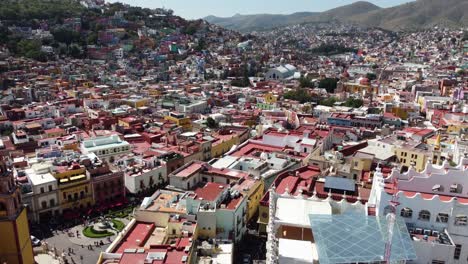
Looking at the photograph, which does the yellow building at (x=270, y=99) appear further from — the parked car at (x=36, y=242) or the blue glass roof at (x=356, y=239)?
the blue glass roof at (x=356, y=239)

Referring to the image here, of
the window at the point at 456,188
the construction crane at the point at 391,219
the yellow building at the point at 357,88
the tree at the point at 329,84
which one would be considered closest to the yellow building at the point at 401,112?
the yellow building at the point at 357,88

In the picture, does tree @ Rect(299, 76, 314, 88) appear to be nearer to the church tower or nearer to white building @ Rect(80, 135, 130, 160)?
white building @ Rect(80, 135, 130, 160)

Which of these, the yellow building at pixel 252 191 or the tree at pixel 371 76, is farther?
the tree at pixel 371 76

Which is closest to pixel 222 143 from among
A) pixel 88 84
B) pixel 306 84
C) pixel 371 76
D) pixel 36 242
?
pixel 36 242

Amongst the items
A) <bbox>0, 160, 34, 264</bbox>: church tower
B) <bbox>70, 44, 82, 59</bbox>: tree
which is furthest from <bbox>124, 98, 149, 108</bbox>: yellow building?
<bbox>70, 44, 82, 59</bbox>: tree

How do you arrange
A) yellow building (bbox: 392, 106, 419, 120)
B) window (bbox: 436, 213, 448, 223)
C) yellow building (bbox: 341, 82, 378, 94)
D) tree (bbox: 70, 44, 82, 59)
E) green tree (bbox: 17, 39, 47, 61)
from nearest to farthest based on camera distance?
window (bbox: 436, 213, 448, 223) < yellow building (bbox: 392, 106, 419, 120) < yellow building (bbox: 341, 82, 378, 94) < green tree (bbox: 17, 39, 47, 61) < tree (bbox: 70, 44, 82, 59)

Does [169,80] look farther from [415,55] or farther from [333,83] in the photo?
[415,55]

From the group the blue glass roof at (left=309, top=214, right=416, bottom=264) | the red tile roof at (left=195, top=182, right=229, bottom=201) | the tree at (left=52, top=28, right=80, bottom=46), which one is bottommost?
the red tile roof at (left=195, top=182, right=229, bottom=201)
